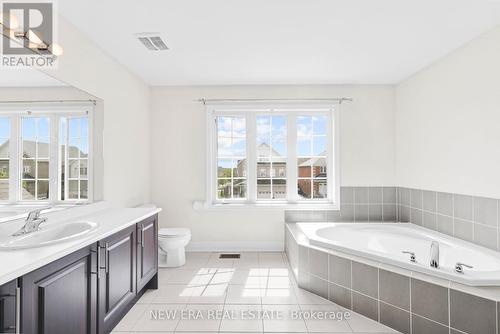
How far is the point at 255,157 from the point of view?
3.74m

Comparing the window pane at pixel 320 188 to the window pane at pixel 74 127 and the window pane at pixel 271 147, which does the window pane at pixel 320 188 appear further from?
the window pane at pixel 74 127

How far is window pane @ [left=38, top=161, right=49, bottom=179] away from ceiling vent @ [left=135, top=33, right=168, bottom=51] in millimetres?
1275

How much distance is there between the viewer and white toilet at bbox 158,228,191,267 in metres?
3.02

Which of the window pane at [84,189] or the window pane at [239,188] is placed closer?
the window pane at [84,189]

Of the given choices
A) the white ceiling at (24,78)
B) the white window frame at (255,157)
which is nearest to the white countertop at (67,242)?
the white ceiling at (24,78)

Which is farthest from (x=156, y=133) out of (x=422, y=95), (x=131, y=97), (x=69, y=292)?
(x=422, y=95)

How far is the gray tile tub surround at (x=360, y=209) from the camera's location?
11.9ft

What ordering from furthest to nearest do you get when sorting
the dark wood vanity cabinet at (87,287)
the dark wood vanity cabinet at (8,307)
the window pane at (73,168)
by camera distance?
the window pane at (73,168) < the dark wood vanity cabinet at (87,287) < the dark wood vanity cabinet at (8,307)

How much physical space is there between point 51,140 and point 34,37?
0.68 m

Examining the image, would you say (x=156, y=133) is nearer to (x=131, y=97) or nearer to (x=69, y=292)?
(x=131, y=97)

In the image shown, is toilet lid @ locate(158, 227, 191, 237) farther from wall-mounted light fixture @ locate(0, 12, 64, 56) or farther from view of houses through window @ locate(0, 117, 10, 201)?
wall-mounted light fixture @ locate(0, 12, 64, 56)

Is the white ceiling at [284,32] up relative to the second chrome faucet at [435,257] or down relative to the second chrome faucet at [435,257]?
up

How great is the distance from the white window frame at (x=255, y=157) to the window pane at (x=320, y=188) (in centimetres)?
6

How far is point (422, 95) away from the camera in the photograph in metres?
3.10
